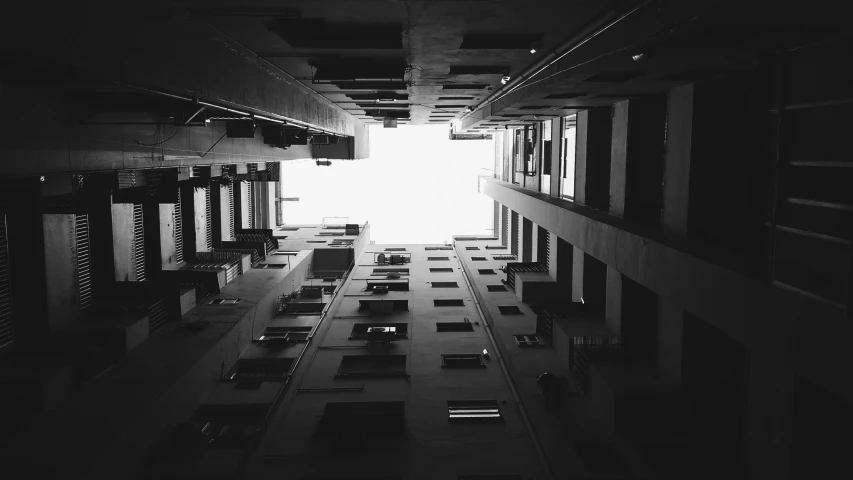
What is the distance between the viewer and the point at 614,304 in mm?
19031

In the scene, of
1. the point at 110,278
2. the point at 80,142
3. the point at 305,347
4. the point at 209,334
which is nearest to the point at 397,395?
the point at 305,347

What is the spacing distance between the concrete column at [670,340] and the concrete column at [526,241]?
61.9 feet

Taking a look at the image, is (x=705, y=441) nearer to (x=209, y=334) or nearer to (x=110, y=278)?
(x=209, y=334)

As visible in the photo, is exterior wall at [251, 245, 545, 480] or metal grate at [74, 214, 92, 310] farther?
metal grate at [74, 214, 92, 310]

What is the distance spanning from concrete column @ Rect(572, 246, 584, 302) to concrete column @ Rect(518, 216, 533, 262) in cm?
1011

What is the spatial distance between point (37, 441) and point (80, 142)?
6.16m

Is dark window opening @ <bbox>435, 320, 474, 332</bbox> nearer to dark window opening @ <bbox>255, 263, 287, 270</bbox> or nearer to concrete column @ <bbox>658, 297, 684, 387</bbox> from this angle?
concrete column @ <bbox>658, 297, 684, 387</bbox>

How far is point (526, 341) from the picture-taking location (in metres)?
21.5

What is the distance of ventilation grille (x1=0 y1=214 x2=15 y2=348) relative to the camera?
1384 centimetres

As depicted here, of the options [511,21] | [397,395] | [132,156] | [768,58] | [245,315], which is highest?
[511,21]

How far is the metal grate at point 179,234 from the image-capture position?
82.5ft

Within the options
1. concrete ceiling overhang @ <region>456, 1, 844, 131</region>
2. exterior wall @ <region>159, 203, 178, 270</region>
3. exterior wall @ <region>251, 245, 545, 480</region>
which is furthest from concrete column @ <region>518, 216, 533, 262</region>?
exterior wall @ <region>159, 203, 178, 270</region>

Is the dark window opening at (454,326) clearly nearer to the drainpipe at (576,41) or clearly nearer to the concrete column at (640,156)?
the concrete column at (640,156)

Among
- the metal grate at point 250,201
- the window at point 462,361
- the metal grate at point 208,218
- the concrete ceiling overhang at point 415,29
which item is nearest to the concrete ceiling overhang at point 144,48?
the concrete ceiling overhang at point 415,29
